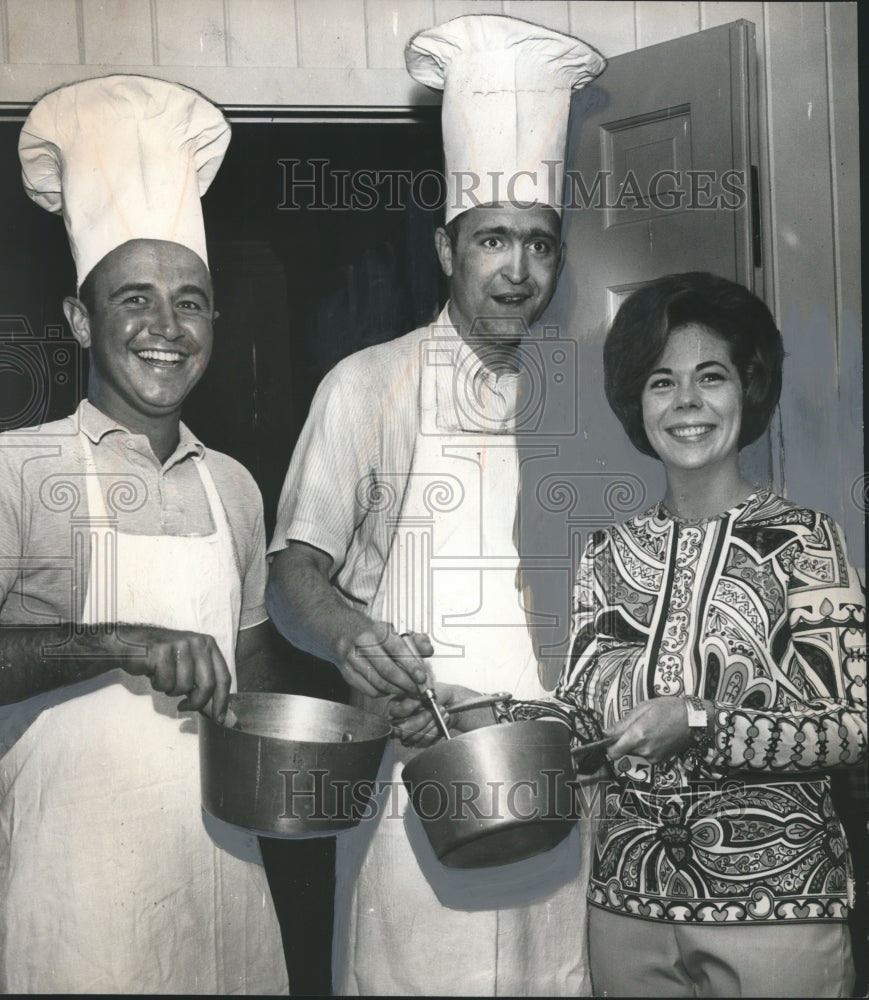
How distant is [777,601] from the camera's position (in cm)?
253

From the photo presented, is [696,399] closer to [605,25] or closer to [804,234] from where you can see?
[804,234]

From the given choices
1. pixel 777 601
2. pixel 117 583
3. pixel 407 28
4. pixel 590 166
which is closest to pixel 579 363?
pixel 590 166

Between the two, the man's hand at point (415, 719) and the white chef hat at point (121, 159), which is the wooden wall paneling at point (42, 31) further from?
the man's hand at point (415, 719)

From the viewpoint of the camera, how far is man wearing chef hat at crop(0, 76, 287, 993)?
8.48 feet

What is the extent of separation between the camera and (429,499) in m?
2.69

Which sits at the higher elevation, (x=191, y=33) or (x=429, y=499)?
(x=191, y=33)

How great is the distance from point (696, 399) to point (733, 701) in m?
0.62

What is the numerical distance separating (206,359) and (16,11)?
89cm

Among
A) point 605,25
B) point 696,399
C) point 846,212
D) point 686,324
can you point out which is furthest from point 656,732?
point 605,25

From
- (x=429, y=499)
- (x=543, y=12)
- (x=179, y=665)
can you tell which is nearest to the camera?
(x=179, y=665)

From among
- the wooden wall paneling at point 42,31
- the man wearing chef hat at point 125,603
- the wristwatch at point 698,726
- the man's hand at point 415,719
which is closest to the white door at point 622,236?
the man's hand at point 415,719

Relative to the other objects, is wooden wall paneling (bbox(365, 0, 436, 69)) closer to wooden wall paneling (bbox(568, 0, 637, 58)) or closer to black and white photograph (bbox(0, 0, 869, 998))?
black and white photograph (bbox(0, 0, 869, 998))

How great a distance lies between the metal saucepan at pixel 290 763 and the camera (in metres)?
2.47

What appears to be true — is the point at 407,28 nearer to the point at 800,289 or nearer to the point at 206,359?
the point at 206,359
